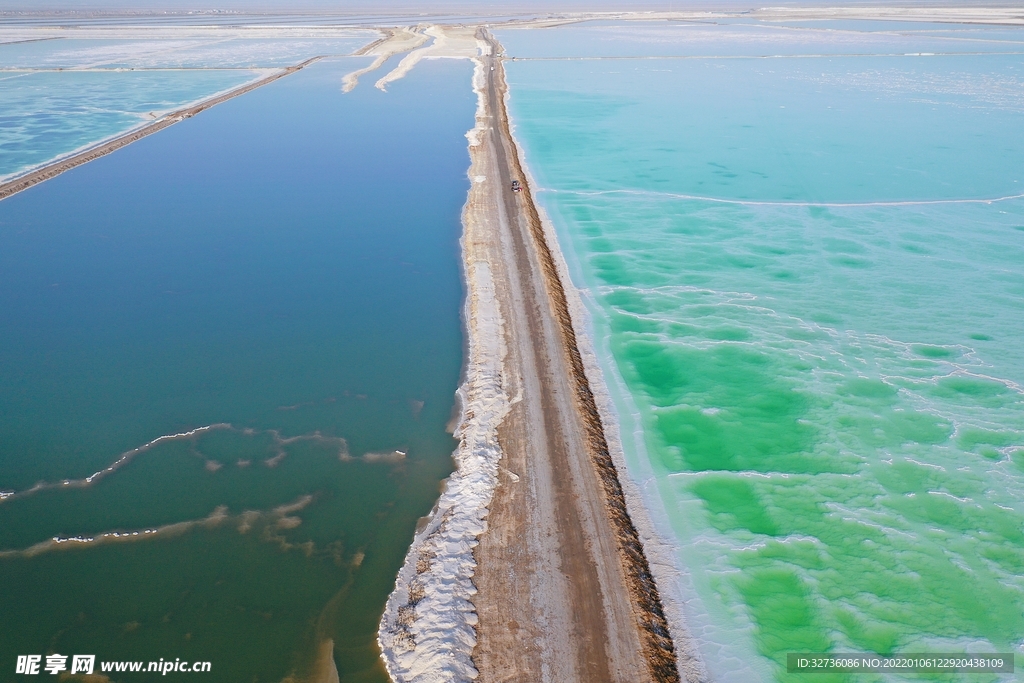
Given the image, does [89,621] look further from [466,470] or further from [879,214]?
[879,214]

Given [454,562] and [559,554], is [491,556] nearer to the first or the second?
[454,562]

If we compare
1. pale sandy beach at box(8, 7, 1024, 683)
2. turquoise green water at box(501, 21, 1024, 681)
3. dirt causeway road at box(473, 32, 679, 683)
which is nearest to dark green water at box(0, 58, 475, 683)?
pale sandy beach at box(8, 7, 1024, 683)

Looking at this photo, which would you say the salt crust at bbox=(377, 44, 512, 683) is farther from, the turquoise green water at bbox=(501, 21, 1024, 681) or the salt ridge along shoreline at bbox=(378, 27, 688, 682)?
the turquoise green water at bbox=(501, 21, 1024, 681)

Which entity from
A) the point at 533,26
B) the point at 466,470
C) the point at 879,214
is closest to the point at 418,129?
the point at 879,214

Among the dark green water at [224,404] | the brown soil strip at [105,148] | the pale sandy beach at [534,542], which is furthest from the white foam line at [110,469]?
the brown soil strip at [105,148]

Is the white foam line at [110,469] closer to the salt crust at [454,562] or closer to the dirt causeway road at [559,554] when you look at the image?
the salt crust at [454,562]

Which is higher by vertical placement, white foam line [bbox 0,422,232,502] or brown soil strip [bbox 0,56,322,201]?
brown soil strip [bbox 0,56,322,201]
